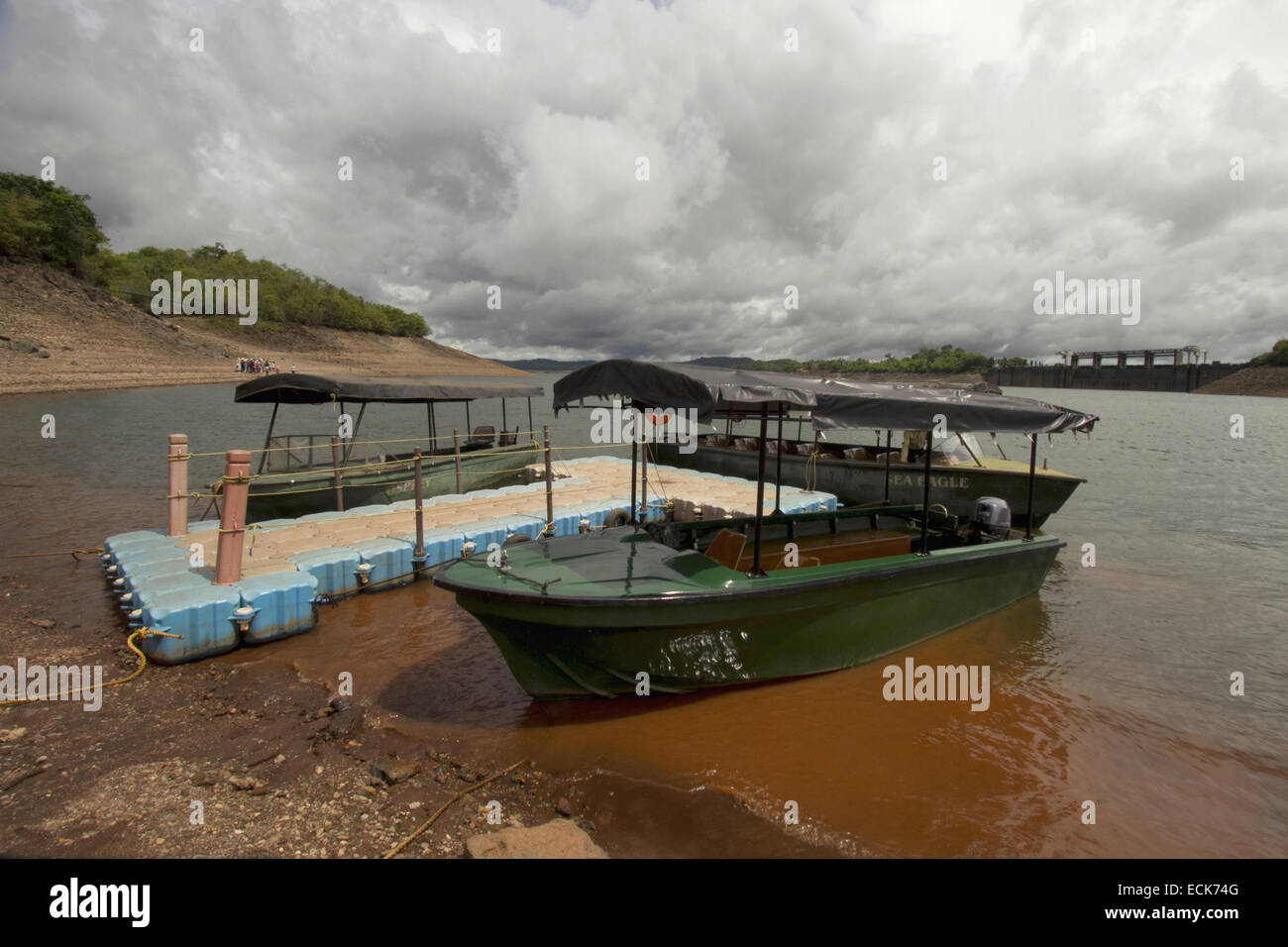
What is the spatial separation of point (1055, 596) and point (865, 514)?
4.15m

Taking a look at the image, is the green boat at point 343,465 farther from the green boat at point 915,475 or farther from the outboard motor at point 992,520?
the outboard motor at point 992,520

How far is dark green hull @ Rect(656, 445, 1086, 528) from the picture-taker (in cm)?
1409

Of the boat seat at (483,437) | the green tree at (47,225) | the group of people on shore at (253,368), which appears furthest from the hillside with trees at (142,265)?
the boat seat at (483,437)

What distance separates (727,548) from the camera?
665 centimetres

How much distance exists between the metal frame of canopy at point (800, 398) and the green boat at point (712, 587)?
17mm

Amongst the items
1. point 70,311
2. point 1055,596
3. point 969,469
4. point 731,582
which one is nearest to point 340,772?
point 731,582

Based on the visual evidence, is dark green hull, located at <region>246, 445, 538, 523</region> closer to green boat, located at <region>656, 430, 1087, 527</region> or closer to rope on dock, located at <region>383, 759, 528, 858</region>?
rope on dock, located at <region>383, 759, 528, 858</region>

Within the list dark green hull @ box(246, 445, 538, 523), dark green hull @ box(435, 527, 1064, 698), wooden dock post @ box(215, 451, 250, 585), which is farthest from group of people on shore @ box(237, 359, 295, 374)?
dark green hull @ box(435, 527, 1064, 698)

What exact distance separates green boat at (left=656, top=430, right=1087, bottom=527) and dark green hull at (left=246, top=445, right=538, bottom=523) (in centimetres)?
692

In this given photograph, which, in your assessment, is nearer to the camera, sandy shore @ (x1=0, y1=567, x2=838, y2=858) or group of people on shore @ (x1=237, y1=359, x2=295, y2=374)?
sandy shore @ (x1=0, y1=567, x2=838, y2=858)

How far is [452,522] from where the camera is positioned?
10422mm

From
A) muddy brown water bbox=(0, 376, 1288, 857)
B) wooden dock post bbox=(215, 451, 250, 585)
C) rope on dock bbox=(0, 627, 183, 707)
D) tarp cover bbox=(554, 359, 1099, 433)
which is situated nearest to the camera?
muddy brown water bbox=(0, 376, 1288, 857)

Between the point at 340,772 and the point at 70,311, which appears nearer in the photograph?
the point at 340,772
